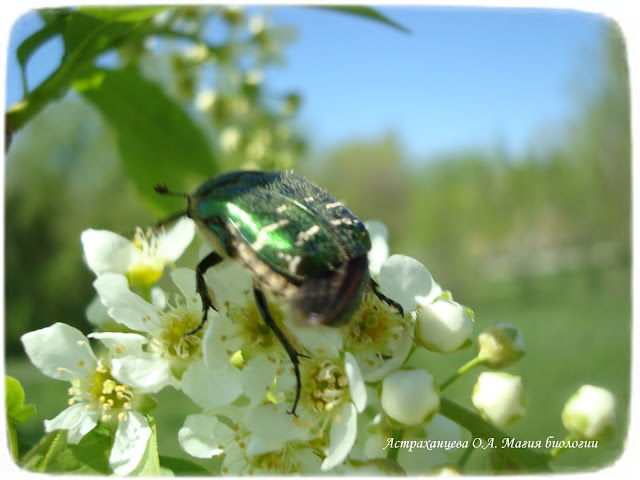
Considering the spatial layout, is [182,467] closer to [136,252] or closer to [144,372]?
[144,372]

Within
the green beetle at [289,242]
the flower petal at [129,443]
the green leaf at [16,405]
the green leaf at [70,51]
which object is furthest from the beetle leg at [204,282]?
the green leaf at [70,51]

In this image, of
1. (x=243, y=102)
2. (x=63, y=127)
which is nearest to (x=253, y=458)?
(x=243, y=102)

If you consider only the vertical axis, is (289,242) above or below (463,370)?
above

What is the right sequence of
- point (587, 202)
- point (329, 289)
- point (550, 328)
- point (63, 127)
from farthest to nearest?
point (587, 202) < point (550, 328) < point (63, 127) < point (329, 289)

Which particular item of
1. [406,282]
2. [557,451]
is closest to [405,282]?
[406,282]

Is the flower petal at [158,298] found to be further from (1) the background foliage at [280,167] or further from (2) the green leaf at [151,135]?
(2) the green leaf at [151,135]

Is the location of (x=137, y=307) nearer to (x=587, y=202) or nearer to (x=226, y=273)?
(x=226, y=273)
